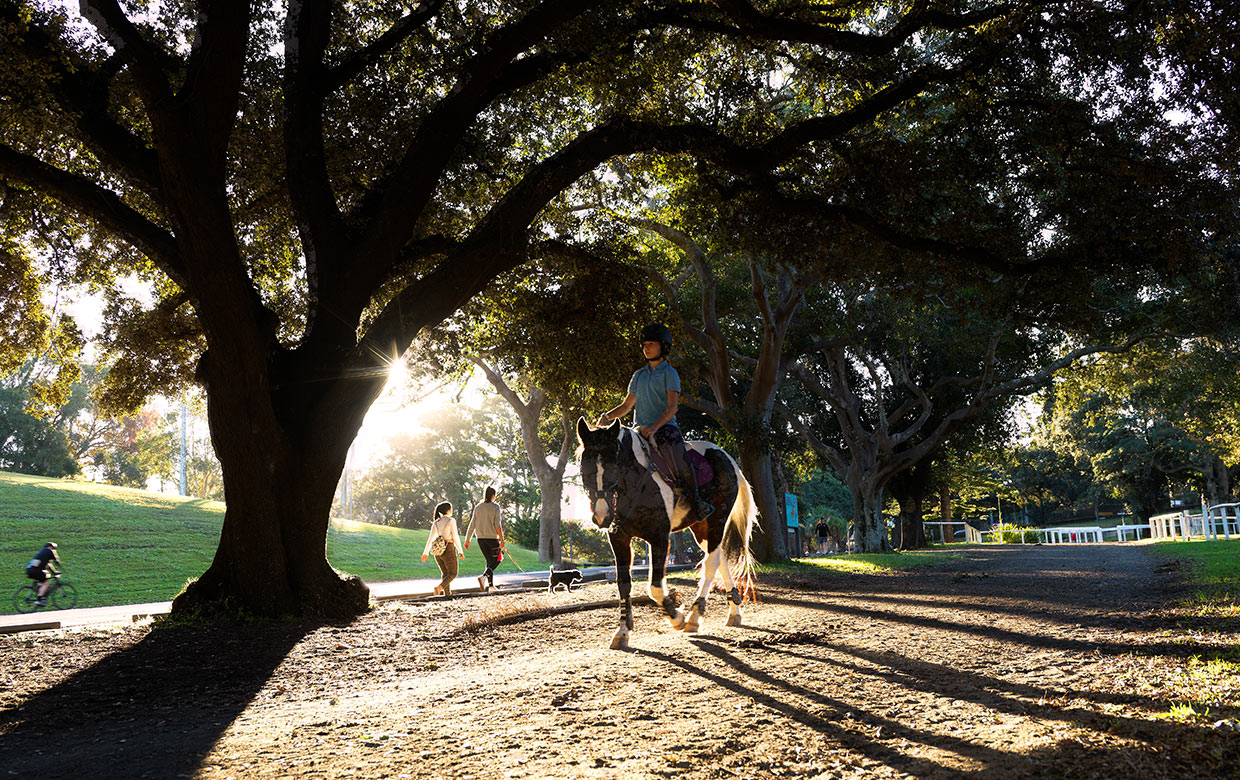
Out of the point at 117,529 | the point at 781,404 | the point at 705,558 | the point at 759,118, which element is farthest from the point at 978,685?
the point at 117,529

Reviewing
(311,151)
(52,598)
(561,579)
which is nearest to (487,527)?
(561,579)

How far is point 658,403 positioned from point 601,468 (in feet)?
3.08

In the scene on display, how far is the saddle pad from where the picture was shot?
8.32m

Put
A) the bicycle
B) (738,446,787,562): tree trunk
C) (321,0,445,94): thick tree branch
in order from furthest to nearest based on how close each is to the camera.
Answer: (738,446,787,562): tree trunk, the bicycle, (321,0,445,94): thick tree branch

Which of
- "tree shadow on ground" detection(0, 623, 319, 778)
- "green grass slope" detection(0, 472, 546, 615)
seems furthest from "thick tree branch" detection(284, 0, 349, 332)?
"green grass slope" detection(0, 472, 546, 615)

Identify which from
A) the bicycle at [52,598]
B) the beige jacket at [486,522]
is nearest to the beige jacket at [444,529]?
the beige jacket at [486,522]

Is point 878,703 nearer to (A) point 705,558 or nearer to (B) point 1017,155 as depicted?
(A) point 705,558

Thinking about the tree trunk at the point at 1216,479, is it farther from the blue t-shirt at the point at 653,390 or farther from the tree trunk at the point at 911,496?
the blue t-shirt at the point at 653,390

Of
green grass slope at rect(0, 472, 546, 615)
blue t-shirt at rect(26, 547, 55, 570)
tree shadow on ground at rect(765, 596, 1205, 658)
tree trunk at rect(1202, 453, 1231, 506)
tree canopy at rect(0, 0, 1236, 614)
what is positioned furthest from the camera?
tree trunk at rect(1202, 453, 1231, 506)

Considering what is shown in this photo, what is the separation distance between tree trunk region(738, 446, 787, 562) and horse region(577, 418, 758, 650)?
38.8 feet

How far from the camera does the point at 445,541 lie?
16719 mm

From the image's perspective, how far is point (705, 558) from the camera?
894 cm

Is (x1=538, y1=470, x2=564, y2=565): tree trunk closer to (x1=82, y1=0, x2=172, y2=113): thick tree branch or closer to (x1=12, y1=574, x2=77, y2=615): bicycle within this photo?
(x1=12, y1=574, x2=77, y2=615): bicycle

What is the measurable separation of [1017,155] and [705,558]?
8.25 m
